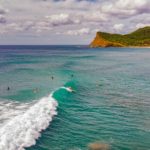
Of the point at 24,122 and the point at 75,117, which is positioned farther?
the point at 75,117

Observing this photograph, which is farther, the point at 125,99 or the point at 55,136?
the point at 125,99

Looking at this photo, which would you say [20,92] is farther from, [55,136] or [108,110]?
[55,136]

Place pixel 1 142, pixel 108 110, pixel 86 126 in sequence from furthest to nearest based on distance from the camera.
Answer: pixel 108 110 < pixel 86 126 < pixel 1 142

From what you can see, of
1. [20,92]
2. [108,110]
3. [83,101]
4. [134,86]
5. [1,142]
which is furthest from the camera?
[134,86]

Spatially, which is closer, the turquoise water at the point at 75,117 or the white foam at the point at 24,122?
the white foam at the point at 24,122

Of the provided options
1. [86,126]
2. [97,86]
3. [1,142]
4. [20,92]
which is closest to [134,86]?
[97,86]

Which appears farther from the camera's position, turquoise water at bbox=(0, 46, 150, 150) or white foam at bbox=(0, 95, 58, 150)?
turquoise water at bbox=(0, 46, 150, 150)
